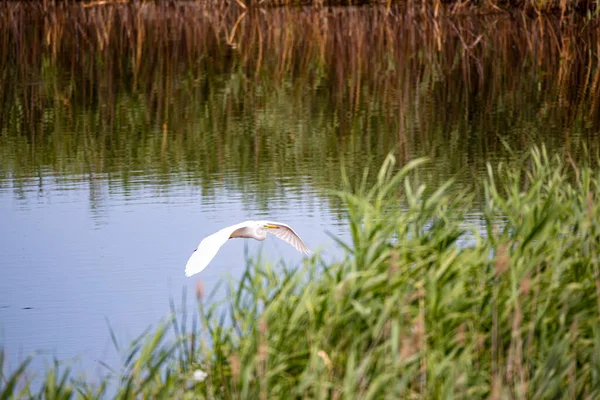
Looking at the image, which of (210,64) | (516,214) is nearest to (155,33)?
(210,64)

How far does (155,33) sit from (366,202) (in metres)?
15.4

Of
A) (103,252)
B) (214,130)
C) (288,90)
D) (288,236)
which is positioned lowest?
(103,252)

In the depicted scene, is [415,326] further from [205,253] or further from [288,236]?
[288,236]

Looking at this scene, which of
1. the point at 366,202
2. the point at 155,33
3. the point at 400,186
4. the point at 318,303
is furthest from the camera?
the point at 155,33

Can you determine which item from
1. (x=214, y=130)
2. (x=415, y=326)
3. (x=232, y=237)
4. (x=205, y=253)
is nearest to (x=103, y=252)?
(x=232, y=237)

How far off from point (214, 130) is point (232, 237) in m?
4.96

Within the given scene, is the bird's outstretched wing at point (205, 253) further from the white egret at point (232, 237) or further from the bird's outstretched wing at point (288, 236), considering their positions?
the bird's outstretched wing at point (288, 236)

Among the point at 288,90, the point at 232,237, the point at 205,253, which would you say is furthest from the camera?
the point at 288,90

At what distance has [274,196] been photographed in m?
7.56

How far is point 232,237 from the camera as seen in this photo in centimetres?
546

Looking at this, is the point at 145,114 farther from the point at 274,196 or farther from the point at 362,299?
the point at 362,299

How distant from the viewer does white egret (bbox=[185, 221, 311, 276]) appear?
A: 5.19 meters

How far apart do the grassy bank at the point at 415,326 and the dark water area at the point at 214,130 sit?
375 mm

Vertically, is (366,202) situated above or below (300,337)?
above
